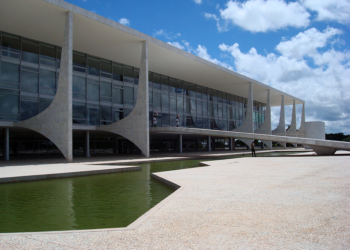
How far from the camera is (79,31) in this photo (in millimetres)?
A: 21297

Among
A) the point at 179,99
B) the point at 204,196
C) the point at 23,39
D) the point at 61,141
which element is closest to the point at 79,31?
the point at 23,39

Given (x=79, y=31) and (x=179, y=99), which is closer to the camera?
(x=79, y=31)

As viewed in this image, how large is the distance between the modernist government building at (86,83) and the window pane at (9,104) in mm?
63

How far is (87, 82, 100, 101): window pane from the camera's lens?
25.8 m

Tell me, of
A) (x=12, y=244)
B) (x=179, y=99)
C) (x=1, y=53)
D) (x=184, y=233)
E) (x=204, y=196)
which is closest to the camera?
(x=12, y=244)

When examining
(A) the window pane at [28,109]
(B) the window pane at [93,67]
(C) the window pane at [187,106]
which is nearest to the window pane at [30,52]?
(A) the window pane at [28,109]

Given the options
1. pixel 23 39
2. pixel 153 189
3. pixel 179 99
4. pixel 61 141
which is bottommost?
pixel 153 189

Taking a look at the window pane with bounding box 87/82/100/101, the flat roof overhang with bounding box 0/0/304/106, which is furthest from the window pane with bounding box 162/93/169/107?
the window pane with bounding box 87/82/100/101

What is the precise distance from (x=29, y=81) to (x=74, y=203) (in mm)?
18140

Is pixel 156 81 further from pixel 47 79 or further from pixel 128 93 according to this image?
pixel 47 79

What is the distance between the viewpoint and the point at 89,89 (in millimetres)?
25859

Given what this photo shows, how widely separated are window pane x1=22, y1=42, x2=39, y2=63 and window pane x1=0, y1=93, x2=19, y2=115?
3026 mm

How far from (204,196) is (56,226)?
9.79 ft

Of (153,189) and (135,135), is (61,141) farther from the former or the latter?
(153,189)
